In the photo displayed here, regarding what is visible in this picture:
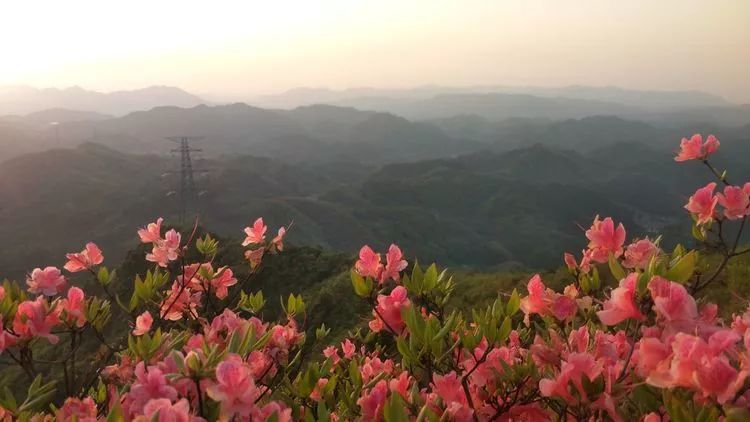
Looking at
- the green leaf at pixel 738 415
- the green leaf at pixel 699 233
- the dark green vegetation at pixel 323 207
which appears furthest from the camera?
the dark green vegetation at pixel 323 207

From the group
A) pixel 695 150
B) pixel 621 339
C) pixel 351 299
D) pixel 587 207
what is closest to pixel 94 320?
pixel 621 339

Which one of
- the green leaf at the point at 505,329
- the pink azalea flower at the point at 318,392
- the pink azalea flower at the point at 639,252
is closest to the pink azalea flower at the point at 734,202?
the pink azalea flower at the point at 639,252

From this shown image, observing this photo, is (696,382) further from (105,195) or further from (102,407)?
(105,195)

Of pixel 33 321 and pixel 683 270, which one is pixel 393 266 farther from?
pixel 33 321

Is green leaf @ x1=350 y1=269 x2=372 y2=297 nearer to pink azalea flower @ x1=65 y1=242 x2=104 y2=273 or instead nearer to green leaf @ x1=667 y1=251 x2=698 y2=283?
green leaf @ x1=667 y1=251 x2=698 y2=283

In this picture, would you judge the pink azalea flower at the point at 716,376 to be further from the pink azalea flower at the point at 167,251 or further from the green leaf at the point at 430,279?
the pink azalea flower at the point at 167,251

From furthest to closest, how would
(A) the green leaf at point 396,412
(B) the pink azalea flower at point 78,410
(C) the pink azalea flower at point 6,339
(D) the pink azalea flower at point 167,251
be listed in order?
1. (D) the pink azalea flower at point 167,251
2. (C) the pink azalea flower at point 6,339
3. (B) the pink azalea flower at point 78,410
4. (A) the green leaf at point 396,412

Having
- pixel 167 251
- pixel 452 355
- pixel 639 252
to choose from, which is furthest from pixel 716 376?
pixel 167 251
